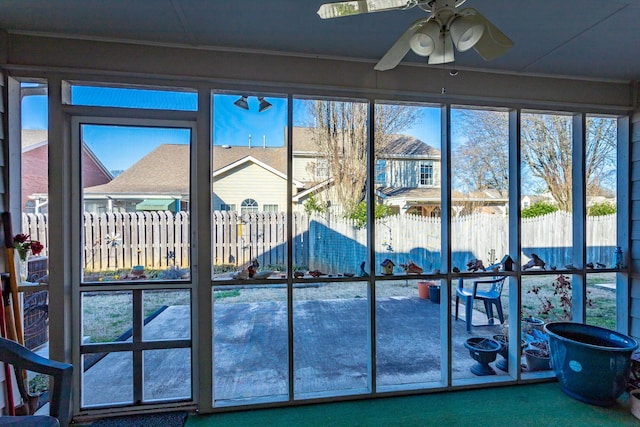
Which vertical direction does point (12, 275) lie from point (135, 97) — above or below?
below

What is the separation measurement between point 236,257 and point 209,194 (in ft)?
1.77

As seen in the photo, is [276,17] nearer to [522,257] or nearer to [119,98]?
[119,98]

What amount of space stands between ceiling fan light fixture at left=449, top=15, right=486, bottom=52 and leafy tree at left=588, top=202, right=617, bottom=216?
8.19 feet

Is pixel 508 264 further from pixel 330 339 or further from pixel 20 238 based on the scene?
pixel 20 238

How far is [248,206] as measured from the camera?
2473 mm

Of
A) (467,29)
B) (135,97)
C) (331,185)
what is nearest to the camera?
(467,29)

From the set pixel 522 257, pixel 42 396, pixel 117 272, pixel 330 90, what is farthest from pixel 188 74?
pixel 522 257

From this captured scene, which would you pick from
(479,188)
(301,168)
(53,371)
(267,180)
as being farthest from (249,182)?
(479,188)

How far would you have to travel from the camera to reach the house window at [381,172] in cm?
262

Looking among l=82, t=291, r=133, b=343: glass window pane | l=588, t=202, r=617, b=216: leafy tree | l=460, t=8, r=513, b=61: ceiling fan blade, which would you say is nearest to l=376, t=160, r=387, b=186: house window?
l=460, t=8, r=513, b=61: ceiling fan blade

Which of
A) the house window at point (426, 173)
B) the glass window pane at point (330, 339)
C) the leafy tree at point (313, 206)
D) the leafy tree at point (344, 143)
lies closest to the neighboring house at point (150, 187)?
the leafy tree at point (313, 206)

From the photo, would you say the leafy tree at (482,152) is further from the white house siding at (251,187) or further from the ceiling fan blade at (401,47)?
the white house siding at (251,187)

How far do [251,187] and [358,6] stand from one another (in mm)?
1496

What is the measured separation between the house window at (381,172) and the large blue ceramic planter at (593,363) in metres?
1.88
